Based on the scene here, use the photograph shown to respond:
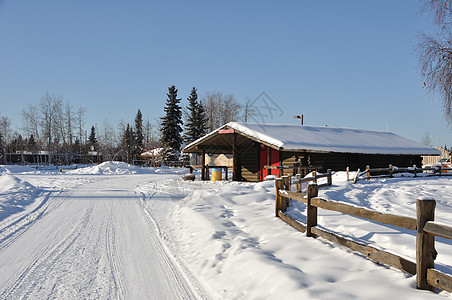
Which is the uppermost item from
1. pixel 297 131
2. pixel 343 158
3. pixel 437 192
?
pixel 297 131

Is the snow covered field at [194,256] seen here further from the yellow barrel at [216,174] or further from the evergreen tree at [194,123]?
the evergreen tree at [194,123]

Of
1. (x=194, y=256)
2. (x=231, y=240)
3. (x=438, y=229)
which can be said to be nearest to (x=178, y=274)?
(x=194, y=256)

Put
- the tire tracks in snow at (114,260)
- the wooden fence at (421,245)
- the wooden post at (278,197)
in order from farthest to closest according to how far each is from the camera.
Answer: the wooden post at (278,197) < the tire tracks in snow at (114,260) < the wooden fence at (421,245)

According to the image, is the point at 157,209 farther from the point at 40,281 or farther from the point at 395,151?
the point at 395,151

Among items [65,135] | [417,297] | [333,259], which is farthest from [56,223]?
[65,135]

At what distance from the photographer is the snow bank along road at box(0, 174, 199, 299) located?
424cm

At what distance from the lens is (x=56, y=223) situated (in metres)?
8.57


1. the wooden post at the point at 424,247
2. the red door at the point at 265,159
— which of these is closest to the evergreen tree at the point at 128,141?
the red door at the point at 265,159

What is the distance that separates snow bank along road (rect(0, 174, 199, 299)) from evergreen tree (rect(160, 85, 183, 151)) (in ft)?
139

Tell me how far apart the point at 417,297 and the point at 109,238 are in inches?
235

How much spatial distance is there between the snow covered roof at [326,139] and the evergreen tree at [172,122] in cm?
2669

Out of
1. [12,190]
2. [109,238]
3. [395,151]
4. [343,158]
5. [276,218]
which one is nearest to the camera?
[109,238]

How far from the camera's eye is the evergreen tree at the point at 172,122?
51.8m

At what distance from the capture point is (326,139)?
22531 mm
